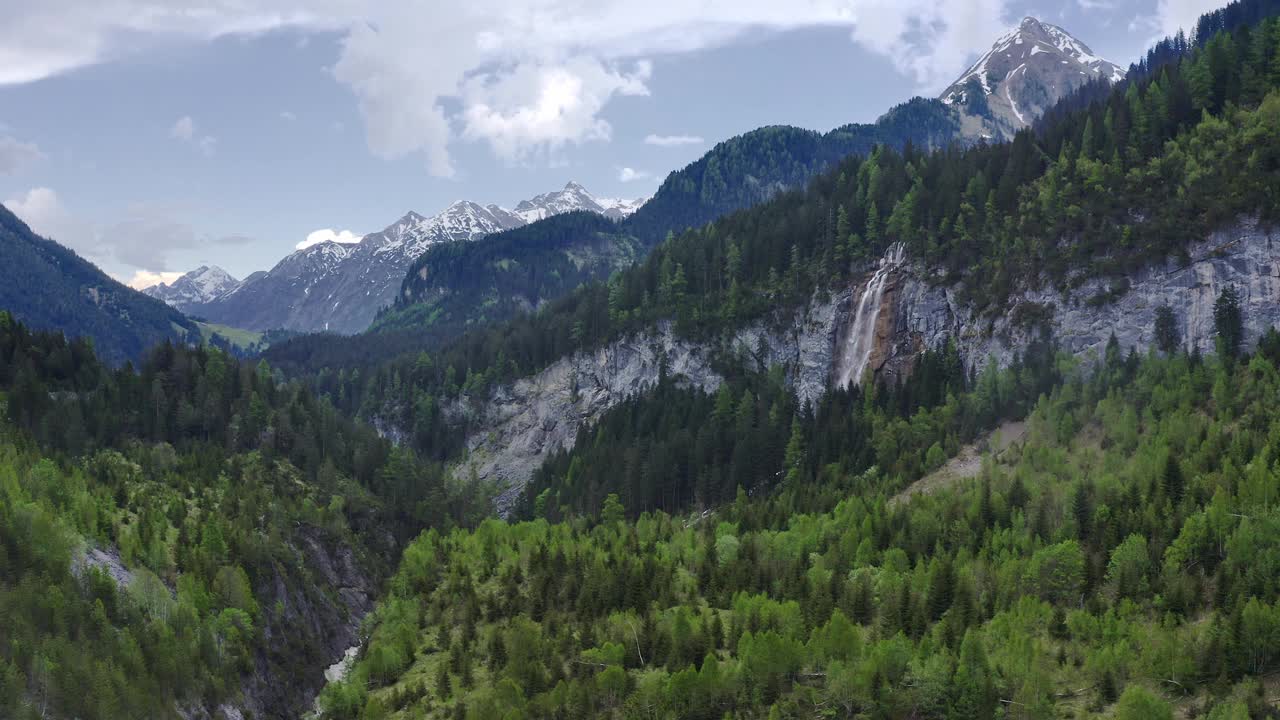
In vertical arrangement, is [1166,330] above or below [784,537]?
above

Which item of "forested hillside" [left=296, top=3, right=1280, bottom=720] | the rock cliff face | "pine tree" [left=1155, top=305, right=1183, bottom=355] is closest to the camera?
"forested hillside" [left=296, top=3, right=1280, bottom=720]

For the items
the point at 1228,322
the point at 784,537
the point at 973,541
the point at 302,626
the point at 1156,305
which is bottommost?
the point at 302,626

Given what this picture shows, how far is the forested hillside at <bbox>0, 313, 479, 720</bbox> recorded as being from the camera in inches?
3981

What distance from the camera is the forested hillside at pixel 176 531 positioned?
101125 mm

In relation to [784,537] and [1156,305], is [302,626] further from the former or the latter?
[1156,305]

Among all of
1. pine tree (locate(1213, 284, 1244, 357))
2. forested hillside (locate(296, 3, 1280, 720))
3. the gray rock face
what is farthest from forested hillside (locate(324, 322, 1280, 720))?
the gray rock face

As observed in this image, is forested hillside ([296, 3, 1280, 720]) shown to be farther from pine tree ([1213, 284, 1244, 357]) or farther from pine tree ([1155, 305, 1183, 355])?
pine tree ([1155, 305, 1183, 355])

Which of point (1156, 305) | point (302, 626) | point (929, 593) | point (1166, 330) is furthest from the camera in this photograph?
point (1156, 305)

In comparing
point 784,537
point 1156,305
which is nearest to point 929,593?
point 784,537

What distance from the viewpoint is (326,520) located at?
16125 centimetres

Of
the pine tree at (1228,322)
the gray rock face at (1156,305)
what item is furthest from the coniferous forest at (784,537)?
the gray rock face at (1156,305)

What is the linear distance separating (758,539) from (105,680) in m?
78.2

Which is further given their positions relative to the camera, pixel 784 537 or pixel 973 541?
pixel 784 537

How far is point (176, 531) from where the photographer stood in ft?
430
